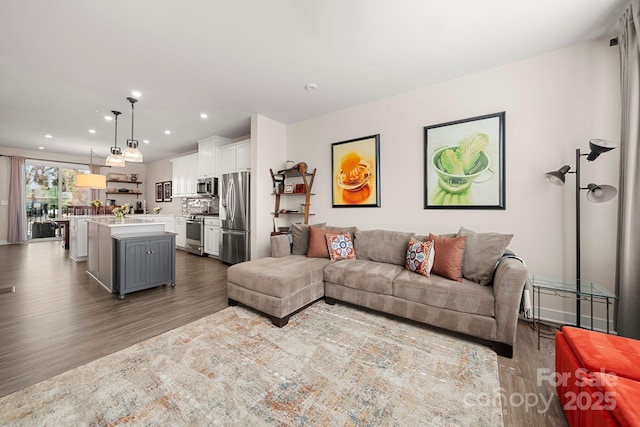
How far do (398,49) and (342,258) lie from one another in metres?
2.40

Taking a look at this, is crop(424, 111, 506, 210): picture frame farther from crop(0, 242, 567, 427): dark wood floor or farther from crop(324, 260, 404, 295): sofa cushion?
crop(0, 242, 567, 427): dark wood floor

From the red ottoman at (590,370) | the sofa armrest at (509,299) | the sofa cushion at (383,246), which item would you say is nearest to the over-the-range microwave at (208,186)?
the sofa cushion at (383,246)

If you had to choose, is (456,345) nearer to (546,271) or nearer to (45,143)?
(546,271)

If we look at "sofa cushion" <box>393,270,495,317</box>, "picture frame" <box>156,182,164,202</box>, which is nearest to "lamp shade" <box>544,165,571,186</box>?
"sofa cushion" <box>393,270,495,317</box>

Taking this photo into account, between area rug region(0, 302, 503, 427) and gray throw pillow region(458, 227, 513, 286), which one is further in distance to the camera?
gray throw pillow region(458, 227, 513, 286)

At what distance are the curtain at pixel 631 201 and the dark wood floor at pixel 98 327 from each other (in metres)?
0.59

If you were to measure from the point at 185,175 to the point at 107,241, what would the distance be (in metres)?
3.67

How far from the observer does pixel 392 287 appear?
96.0 inches

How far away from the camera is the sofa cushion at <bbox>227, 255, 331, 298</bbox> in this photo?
2389 mm

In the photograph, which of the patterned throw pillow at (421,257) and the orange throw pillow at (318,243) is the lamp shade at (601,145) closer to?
the patterned throw pillow at (421,257)

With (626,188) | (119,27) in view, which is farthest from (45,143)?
(626,188)

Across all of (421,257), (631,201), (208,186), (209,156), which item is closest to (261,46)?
(421,257)

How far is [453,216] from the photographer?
2.96 meters

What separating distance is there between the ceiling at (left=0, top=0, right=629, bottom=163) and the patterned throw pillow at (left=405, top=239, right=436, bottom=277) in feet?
6.55
